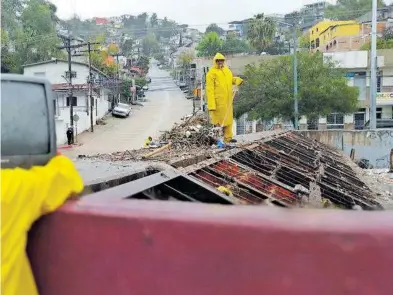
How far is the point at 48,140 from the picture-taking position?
6.38ft

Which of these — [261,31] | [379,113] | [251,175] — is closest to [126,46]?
[261,31]

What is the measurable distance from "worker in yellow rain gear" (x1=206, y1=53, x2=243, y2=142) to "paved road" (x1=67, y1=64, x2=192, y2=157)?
271 inches

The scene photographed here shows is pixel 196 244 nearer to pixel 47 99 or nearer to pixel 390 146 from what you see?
pixel 47 99

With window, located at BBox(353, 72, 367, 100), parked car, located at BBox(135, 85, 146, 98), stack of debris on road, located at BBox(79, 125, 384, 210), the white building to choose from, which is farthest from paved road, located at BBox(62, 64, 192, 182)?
window, located at BBox(353, 72, 367, 100)

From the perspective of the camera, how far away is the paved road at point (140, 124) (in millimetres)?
27938

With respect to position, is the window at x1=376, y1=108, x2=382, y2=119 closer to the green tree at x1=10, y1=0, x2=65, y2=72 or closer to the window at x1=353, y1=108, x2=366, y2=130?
the window at x1=353, y1=108, x2=366, y2=130

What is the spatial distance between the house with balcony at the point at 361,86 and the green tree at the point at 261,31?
69.2 feet

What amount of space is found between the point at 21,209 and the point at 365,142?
22.7m

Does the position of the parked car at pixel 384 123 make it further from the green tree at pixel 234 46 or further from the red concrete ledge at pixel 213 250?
the green tree at pixel 234 46

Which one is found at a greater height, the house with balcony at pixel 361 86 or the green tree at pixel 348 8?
the green tree at pixel 348 8

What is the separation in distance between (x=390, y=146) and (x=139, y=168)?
20019 millimetres

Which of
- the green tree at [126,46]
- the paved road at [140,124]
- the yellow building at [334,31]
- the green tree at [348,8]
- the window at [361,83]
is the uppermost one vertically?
the green tree at [348,8]

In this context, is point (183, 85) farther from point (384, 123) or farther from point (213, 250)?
point (213, 250)

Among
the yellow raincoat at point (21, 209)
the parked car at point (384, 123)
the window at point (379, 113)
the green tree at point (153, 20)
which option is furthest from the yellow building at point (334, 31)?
the green tree at point (153, 20)
